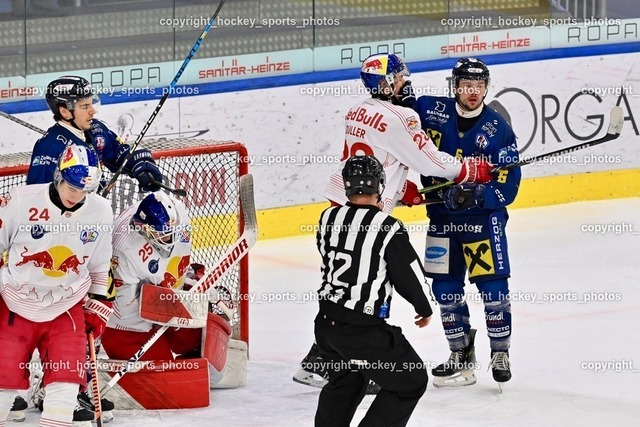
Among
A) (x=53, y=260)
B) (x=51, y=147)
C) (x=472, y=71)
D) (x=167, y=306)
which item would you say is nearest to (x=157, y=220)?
(x=167, y=306)

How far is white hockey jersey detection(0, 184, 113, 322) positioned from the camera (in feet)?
14.6

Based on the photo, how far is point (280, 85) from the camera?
8211mm

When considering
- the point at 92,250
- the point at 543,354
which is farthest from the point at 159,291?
the point at 543,354

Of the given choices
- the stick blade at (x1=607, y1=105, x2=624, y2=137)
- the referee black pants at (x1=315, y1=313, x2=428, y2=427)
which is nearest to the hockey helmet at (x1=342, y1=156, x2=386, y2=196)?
the referee black pants at (x1=315, y1=313, x2=428, y2=427)

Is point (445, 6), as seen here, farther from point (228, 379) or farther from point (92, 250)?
point (92, 250)

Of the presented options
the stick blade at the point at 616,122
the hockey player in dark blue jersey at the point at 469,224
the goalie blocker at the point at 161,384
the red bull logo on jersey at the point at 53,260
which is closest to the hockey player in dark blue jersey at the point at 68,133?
the goalie blocker at the point at 161,384

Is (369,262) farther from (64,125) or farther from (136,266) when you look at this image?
(64,125)

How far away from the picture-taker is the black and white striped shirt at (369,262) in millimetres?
4371

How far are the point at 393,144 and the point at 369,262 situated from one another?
116cm

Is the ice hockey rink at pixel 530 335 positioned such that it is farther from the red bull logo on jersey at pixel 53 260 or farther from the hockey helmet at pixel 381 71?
the hockey helmet at pixel 381 71

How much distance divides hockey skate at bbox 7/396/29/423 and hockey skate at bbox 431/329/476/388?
160cm

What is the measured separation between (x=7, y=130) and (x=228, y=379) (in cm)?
248

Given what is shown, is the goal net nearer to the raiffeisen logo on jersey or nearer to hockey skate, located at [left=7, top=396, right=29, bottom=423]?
the raiffeisen logo on jersey

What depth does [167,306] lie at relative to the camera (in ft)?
17.3
